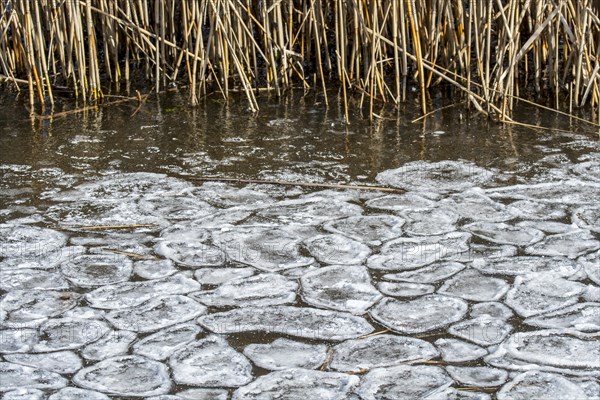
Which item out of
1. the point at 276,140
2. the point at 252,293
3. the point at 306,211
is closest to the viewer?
the point at 252,293

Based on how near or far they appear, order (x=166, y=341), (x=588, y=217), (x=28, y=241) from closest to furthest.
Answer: (x=166, y=341), (x=28, y=241), (x=588, y=217)

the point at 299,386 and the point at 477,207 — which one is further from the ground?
the point at 477,207

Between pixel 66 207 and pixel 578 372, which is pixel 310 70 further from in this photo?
pixel 578 372

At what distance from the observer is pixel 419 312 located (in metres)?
2.36

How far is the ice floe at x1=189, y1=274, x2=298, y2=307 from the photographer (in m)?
2.42

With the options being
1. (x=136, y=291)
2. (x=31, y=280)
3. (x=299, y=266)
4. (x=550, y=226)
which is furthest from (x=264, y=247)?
(x=550, y=226)

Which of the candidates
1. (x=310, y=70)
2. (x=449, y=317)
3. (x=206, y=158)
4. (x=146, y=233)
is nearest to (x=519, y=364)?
(x=449, y=317)

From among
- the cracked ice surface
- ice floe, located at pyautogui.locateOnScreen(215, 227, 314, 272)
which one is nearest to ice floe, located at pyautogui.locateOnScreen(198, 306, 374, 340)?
the cracked ice surface

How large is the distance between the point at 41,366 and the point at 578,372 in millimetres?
1239

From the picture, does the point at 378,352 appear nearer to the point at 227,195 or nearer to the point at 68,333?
the point at 68,333

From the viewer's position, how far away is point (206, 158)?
362cm

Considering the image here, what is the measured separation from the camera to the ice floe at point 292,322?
2264mm

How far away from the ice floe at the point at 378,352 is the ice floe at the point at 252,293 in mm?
296

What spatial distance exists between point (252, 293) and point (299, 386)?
1.65 ft
